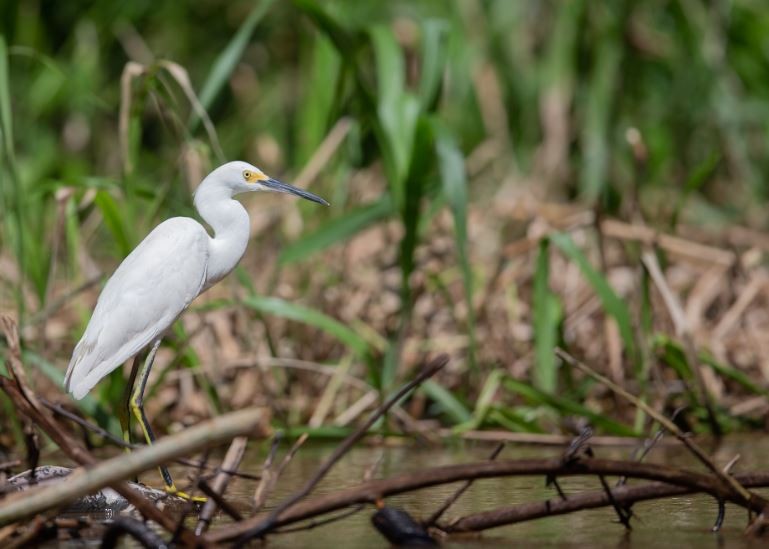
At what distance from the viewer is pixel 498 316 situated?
17.2ft

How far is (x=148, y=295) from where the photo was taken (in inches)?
144

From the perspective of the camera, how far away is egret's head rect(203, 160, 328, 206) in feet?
11.9

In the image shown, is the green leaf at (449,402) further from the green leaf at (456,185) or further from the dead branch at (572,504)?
the dead branch at (572,504)

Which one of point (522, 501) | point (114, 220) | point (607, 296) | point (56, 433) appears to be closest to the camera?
point (56, 433)

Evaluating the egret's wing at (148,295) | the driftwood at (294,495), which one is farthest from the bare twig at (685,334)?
the driftwood at (294,495)

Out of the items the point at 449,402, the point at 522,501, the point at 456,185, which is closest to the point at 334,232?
the point at 456,185

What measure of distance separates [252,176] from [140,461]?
1.79 meters

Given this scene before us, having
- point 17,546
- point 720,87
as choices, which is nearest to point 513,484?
point 17,546

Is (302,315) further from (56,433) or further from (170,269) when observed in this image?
(56,433)

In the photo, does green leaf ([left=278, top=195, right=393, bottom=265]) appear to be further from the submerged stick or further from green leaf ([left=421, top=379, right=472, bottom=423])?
the submerged stick

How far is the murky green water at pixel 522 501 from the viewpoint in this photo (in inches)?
101

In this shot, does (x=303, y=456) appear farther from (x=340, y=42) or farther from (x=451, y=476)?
(x=451, y=476)

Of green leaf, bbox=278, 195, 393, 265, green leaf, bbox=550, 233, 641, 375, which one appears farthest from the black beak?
green leaf, bbox=550, 233, 641, 375

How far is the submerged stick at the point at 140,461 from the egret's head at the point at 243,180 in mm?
1632
